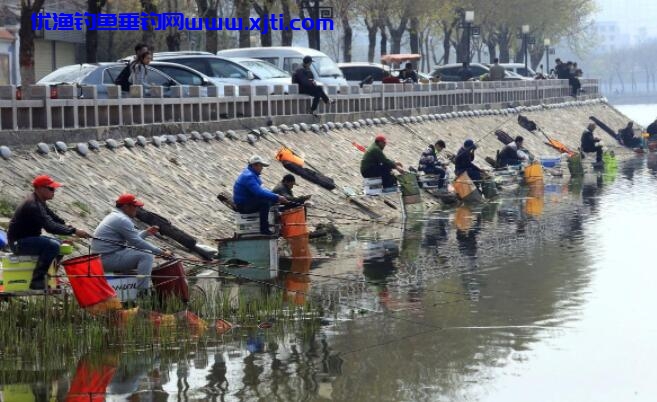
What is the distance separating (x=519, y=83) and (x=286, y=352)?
42.4 meters

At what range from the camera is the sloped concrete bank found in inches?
887

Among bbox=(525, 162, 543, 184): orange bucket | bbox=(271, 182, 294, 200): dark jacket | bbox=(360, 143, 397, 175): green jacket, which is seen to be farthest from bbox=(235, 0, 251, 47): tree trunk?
bbox=(271, 182, 294, 200): dark jacket

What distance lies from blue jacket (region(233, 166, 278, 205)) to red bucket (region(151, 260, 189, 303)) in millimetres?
5216

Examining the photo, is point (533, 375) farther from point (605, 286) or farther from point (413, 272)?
point (413, 272)

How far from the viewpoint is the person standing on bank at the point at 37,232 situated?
15.9m

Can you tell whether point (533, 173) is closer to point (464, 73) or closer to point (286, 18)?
point (286, 18)

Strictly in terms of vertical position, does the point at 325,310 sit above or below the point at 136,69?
below

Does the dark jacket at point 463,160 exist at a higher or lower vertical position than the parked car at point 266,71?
lower

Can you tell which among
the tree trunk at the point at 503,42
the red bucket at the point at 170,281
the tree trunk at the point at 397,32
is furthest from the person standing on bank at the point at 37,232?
the tree trunk at the point at 503,42

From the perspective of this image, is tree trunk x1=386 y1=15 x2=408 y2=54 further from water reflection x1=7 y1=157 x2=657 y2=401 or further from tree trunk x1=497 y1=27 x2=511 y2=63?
water reflection x1=7 y1=157 x2=657 y2=401

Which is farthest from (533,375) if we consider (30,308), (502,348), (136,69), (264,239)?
(136,69)

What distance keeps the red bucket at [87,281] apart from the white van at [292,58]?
23.9 metres

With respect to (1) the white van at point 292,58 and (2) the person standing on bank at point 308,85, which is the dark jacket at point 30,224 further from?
(1) the white van at point 292,58

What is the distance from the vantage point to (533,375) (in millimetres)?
14344
